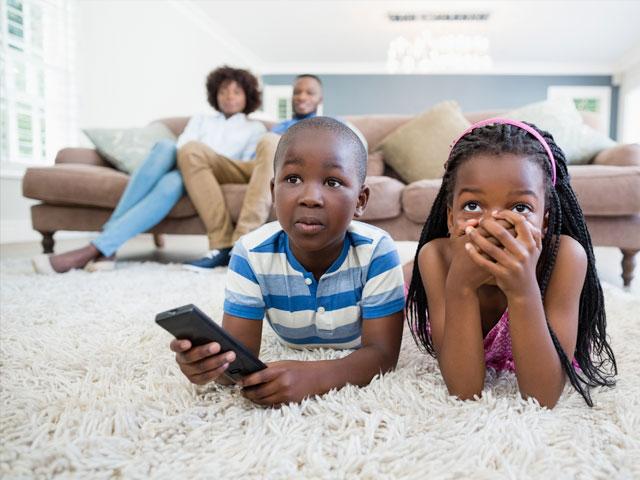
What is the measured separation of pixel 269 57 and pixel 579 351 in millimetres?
7368

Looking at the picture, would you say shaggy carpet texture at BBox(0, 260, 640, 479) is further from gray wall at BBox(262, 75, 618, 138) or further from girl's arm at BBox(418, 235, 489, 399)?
gray wall at BBox(262, 75, 618, 138)

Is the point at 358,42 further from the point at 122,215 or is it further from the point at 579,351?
the point at 579,351

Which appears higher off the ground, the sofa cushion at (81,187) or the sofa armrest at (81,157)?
the sofa armrest at (81,157)

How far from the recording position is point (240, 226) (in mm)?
2096

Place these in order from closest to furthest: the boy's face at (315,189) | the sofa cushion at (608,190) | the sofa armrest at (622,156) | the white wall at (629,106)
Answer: the boy's face at (315,189), the sofa cushion at (608,190), the sofa armrest at (622,156), the white wall at (629,106)

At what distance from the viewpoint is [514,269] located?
58 cm

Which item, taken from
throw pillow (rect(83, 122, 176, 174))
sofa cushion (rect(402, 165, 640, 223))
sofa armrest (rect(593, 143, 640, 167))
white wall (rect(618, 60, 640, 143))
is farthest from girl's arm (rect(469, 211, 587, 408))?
white wall (rect(618, 60, 640, 143))

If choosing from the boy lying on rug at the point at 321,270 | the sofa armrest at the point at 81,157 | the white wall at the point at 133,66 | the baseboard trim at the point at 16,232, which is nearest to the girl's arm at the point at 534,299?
the boy lying on rug at the point at 321,270

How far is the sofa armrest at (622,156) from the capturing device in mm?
2066

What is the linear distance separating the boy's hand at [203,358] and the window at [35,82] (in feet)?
11.2

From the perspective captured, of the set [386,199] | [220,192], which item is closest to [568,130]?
[386,199]

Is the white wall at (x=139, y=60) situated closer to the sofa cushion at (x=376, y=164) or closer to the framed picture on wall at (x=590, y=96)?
the sofa cushion at (x=376, y=164)

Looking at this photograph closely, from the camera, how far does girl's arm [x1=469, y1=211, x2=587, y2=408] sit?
585mm

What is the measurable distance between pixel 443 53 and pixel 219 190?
4606mm
